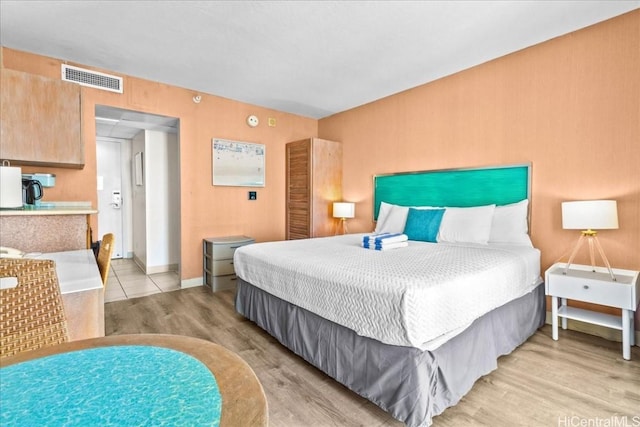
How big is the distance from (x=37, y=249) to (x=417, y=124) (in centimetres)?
392

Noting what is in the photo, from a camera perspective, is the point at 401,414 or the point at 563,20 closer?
the point at 401,414

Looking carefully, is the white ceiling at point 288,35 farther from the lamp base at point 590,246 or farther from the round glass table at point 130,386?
the round glass table at point 130,386

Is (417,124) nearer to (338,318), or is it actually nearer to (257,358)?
(338,318)

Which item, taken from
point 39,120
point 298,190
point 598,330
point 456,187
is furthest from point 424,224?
point 39,120

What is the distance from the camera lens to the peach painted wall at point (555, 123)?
2500 mm

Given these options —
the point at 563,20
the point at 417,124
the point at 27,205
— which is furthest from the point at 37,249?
the point at 563,20

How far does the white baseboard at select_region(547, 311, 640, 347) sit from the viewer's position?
8.38 ft

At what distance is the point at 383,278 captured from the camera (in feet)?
5.74

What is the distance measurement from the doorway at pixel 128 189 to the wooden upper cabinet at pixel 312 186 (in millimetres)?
1737

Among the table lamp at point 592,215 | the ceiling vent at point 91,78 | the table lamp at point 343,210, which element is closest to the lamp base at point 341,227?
the table lamp at point 343,210

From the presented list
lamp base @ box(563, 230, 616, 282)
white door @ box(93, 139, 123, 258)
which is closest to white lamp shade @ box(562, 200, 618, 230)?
lamp base @ box(563, 230, 616, 282)

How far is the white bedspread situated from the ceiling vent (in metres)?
2.44

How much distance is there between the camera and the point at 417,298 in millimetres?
1558

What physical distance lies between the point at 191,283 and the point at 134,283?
86 centimetres
